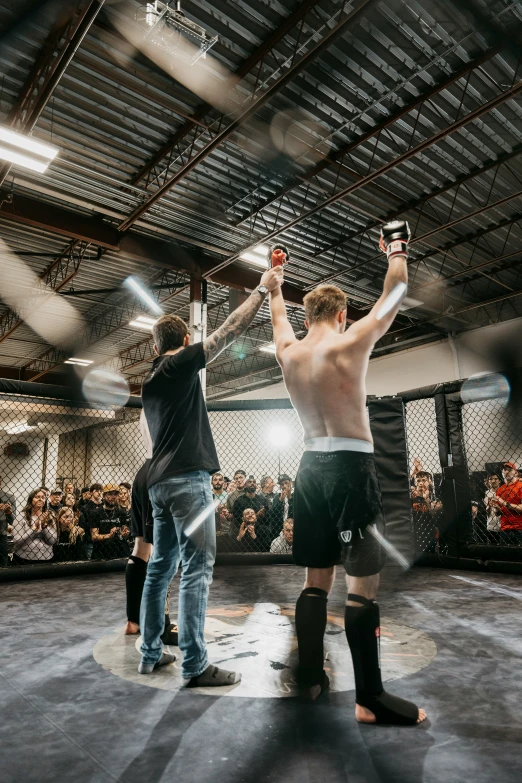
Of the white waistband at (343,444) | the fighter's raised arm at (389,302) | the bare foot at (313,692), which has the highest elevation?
the fighter's raised arm at (389,302)

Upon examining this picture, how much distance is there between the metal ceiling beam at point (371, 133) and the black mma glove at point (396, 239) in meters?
4.51

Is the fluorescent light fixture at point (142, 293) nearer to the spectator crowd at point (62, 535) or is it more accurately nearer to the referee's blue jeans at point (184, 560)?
the spectator crowd at point (62, 535)

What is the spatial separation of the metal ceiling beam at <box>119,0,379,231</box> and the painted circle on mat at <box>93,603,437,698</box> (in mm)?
4763

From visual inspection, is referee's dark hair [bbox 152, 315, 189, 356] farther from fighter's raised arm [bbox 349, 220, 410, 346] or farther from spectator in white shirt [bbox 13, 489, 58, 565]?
spectator in white shirt [bbox 13, 489, 58, 565]

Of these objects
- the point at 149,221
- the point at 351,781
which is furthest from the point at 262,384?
the point at 351,781

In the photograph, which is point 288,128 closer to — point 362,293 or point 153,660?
point 362,293

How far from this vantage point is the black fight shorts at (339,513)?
162 cm

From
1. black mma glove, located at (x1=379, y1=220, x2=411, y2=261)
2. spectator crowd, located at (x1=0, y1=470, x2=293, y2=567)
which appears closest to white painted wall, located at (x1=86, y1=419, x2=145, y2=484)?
spectator crowd, located at (x1=0, y1=470, x2=293, y2=567)

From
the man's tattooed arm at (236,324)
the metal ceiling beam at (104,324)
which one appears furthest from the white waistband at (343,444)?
the metal ceiling beam at (104,324)

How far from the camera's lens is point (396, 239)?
5.84 ft

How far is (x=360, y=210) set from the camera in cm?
740

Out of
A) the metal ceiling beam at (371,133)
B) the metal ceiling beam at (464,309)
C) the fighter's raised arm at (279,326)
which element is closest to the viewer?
the fighter's raised arm at (279,326)

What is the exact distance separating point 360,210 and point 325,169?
3.02ft

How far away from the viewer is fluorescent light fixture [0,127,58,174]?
5210 millimetres
